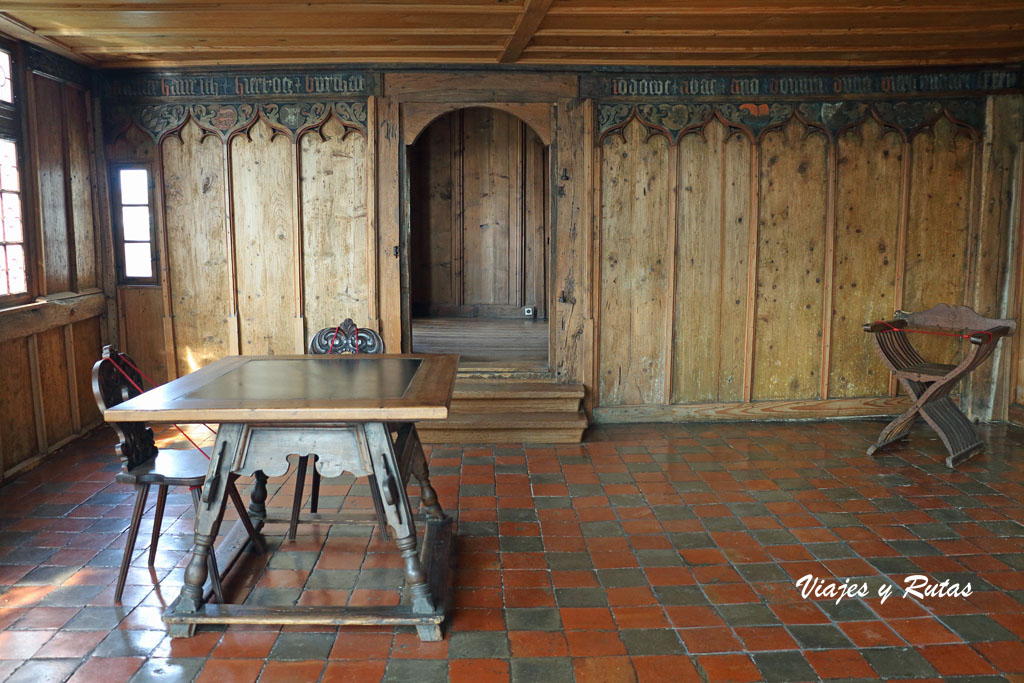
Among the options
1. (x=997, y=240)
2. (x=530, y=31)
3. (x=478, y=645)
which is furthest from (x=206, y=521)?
(x=997, y=240)

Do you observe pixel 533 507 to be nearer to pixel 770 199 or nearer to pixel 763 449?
pixel 763 449

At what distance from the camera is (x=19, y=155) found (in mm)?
5289

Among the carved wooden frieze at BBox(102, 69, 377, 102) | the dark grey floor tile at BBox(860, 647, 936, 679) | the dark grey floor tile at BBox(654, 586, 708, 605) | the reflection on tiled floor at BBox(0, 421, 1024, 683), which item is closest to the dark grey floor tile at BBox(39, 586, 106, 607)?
the reflection on tiled floor at BBox(0, 421, 1024, 683)

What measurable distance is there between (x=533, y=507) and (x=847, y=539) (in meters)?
1.71

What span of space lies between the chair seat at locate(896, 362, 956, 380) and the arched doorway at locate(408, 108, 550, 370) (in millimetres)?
4750

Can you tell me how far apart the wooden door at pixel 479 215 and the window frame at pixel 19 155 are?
4.82m

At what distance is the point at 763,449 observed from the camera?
18.8ft

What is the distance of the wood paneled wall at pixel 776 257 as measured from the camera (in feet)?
20.9

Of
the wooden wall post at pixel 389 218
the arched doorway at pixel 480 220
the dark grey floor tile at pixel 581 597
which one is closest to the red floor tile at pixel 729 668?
the dark grey floor tile at pixel 581 597

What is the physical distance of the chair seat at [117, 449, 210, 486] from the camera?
3.39 meters

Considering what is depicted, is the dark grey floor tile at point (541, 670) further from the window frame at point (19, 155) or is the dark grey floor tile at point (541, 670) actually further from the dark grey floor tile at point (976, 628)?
the window frame at point (19, 155)

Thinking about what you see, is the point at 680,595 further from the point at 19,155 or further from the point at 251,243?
the point at 19,155

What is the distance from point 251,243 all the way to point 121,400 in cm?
295

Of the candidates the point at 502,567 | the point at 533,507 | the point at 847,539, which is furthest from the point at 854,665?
the point at 533,507
